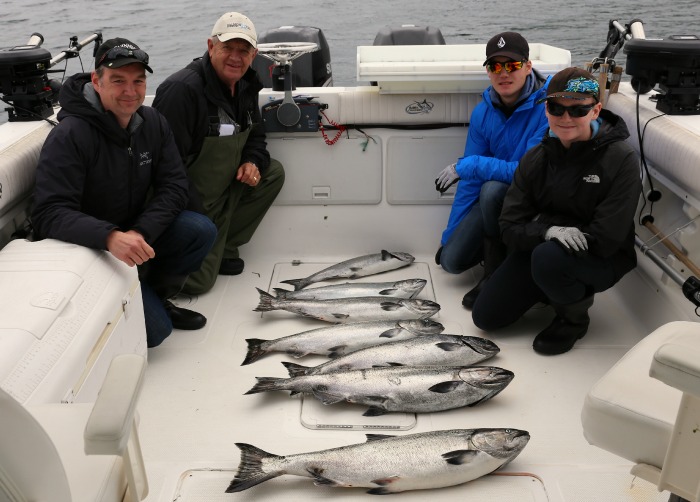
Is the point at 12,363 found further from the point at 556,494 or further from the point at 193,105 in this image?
the point at 193,105

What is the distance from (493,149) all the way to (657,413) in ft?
7.29

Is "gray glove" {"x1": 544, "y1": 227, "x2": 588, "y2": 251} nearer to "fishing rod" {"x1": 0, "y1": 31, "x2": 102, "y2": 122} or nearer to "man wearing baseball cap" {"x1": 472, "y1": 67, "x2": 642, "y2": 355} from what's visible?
"man wearing baseball cap" {"x1": 472, "y1": 67, "x2": 642, "y2": 355}

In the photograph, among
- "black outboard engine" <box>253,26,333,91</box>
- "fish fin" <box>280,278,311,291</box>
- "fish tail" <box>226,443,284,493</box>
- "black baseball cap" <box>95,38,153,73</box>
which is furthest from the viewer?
"black outboard engine" <box>253,26,333,91</box>

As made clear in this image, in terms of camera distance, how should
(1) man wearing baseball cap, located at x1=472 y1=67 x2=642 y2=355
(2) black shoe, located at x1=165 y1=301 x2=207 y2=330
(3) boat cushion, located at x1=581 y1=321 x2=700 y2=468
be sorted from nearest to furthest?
(3) boat cushion, located at x1=581 y1=321 x2=700 y2=468 < (1) man wearing baseball cap, located at x1=472 y1=67 x2=642 y2=355 < (2) black shoe, located at x1=165 y1=301 x2=207 y2=330

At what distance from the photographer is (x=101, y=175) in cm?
306

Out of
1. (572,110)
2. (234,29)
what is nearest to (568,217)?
(572,110)

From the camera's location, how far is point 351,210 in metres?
4.46

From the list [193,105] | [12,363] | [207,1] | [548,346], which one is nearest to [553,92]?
[548,346]

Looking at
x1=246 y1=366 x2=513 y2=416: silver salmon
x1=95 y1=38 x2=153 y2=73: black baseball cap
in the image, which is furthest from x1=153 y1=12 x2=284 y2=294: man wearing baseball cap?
x1=246 y1=366 x2=513 y2=416: silver salmon

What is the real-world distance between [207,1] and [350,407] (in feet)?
49.5

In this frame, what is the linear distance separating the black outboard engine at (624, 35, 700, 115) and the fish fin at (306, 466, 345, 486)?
2.46 meters

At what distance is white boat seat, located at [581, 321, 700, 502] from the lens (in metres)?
1.55

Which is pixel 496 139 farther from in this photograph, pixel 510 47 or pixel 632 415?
pixel 632 415

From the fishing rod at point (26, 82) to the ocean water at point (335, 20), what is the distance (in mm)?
8595
